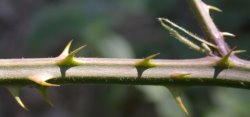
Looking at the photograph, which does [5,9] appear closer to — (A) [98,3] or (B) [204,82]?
(A) [98,3]

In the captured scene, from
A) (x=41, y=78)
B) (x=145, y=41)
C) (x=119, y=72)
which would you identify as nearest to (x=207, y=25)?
(x=119, y=72)

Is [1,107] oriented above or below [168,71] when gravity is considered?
below

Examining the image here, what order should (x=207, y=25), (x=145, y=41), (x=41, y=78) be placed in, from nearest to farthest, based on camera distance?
(x=41, y=78)
(x=207, y=25)
(x=145, y=41)

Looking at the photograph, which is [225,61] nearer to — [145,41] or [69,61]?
[69,61]

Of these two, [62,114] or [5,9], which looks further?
[5,9]

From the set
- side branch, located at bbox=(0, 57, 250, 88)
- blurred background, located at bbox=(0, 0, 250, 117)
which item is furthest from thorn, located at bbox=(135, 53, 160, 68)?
blurred background, located at bbox=(0, 0, 250, 117)

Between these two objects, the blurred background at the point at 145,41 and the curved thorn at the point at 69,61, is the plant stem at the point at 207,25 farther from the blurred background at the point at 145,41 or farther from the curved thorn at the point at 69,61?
the blurred background at the point at 145,41

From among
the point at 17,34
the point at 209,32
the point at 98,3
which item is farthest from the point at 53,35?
the point at 17,34

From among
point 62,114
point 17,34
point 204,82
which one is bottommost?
point 62,114

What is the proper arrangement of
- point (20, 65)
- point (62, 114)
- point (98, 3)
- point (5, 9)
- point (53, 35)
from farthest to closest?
1. point (5, 9)
2. point (62, 114)
3. point (98, 3)
4. point (53, 35)
5. point (20, 65)
